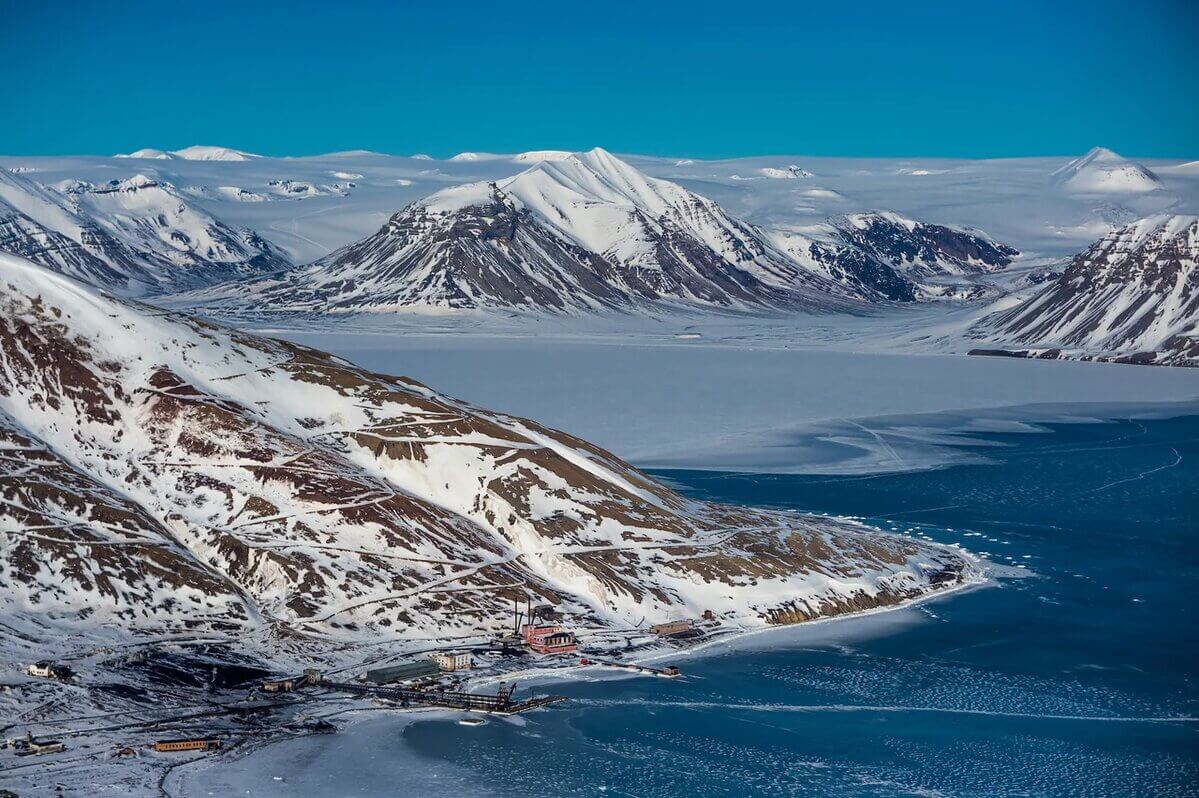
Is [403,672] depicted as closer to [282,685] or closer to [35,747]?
[282,685]

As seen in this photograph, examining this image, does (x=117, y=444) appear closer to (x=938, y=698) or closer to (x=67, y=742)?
(x=67, y=742)

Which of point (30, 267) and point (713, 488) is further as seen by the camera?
point (713, 488)

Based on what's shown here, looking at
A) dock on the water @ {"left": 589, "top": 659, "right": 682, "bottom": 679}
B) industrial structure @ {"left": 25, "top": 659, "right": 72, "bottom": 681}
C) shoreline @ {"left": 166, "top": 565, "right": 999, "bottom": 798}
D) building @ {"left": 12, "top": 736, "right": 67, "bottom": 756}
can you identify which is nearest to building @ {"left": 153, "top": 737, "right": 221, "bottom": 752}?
shoreline @ {"left": 166, "top": 565, "right": 999, "bottom": 798}

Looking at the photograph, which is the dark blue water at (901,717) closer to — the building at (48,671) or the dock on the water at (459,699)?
the dock on the water at (459,699)

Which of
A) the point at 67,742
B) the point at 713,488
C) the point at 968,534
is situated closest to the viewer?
the point at 67,742

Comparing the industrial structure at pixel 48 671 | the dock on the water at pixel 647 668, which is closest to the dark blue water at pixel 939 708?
the dock on the water at pixel 647 668

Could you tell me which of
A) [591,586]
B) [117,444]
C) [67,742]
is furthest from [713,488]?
[67,742]

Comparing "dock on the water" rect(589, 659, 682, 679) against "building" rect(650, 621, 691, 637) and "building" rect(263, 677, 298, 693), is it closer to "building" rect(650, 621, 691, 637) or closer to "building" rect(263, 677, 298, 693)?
"building" rect(650, 621, 691, 637)
